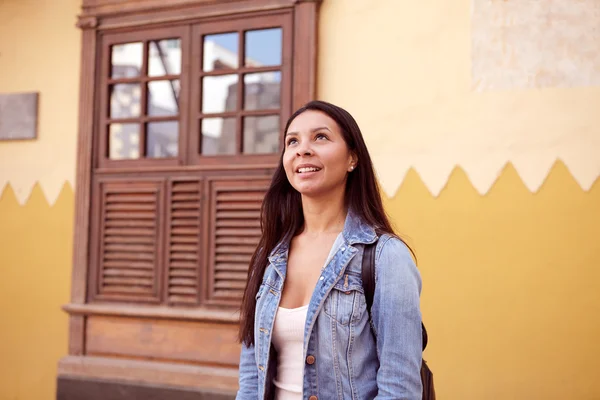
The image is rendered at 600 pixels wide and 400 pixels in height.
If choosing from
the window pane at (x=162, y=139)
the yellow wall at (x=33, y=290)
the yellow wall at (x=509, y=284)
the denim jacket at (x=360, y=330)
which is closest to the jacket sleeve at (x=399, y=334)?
the denim jacket at (x=360, y=330)

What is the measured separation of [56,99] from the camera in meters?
4.87

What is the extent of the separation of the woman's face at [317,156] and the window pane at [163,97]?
2798 millimetres

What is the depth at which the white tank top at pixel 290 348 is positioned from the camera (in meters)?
1.82

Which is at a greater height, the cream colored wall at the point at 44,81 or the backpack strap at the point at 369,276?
the cream colored wall at the point at 44,81

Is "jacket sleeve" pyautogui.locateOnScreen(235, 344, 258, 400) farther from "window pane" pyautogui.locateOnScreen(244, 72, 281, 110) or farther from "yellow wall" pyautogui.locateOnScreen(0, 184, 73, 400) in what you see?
"yellow wall" pyautogui.locateOnScreen(0, 184, 73, 400)

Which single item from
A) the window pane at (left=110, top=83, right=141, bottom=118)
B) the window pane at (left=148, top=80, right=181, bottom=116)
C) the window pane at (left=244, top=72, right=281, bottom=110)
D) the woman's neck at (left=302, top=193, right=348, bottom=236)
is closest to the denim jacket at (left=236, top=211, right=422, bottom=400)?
the woman's neck at (left=302, top=193, right=348, bottom=236)

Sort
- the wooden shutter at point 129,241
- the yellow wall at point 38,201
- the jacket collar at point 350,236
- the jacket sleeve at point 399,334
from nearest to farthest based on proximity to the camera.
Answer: the jacket sleeve at point 399,334, the jacket collar at point 350,236, the wooden shutter at point 129,241, the yellow wall at point 38,201

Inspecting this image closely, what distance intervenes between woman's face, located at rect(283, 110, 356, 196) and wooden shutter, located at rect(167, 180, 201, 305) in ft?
8.44

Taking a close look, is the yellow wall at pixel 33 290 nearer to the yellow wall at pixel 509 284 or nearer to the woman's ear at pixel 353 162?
the yellow wall at pixel 509 284

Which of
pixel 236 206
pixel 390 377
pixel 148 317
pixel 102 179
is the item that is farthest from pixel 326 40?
pixel 390 377

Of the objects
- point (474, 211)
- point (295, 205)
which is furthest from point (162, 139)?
point (295, 205)

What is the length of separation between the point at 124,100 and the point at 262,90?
110 centimetres

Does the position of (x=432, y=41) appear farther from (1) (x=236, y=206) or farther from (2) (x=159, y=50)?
(2) (x=159, y=50)

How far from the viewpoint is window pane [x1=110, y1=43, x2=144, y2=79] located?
471 centimetres
